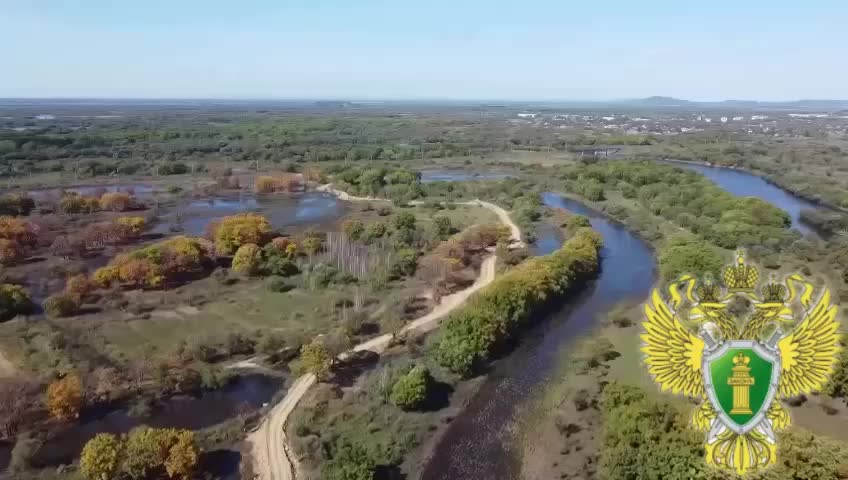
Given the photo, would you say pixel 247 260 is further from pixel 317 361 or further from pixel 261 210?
pixel 261 210

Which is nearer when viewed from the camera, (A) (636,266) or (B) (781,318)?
(B) (781,318)

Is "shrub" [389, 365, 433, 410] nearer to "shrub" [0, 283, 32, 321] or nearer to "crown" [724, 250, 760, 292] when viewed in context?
Result: "crown" [724, 250, 760, 292]

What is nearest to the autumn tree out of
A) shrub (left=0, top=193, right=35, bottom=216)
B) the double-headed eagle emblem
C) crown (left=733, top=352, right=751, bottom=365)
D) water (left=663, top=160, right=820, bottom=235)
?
shrub (left=0, top=193, right=35, bottom=216)

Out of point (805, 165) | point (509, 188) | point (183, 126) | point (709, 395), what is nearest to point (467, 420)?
point (709, 395)

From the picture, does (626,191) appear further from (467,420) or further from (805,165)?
(467,420)

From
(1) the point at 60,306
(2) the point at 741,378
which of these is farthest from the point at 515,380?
(1) the point at 60,306
